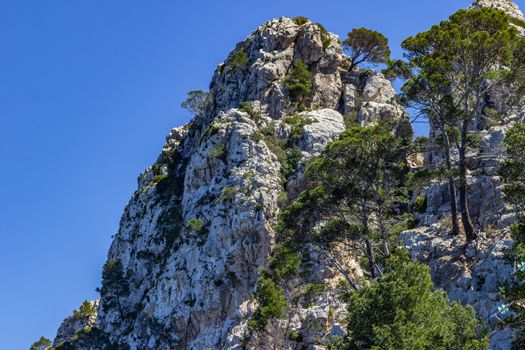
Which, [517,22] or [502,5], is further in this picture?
[502,5]

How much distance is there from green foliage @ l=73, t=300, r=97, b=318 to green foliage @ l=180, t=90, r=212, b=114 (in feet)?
121

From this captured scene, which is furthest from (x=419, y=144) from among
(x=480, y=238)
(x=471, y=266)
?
(x=471, y=266)

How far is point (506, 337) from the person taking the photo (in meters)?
29.9

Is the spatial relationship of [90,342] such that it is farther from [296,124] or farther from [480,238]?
[480,238]

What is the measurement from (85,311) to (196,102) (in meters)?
39.1

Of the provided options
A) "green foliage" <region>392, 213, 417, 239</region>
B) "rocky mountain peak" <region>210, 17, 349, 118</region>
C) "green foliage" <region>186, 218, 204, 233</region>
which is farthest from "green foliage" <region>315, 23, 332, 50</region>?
"green foliage" <region>392, 213, 417, 239</region>

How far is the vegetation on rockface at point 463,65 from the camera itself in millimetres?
38625

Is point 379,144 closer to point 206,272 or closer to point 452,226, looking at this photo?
point 452,226

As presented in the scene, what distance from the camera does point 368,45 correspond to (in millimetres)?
88438

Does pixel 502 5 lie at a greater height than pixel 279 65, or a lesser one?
lesser

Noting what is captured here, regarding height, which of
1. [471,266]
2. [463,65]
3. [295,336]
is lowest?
[471,266]

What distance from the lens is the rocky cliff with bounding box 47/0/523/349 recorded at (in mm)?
43219

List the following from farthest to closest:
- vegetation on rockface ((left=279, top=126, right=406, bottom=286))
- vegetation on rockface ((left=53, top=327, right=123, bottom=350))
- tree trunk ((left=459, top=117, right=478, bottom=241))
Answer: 1. vegetation on rockface ((left=53, top=327, right=123, bottom=350))
2. vegetation on rockface ((left=279, top=126, right=406, bottom=286))
3. tree trunk ((left=459, top=117, right=478, bottom=241))

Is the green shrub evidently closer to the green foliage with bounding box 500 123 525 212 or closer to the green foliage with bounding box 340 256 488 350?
the green foliage with bounding box 340 256 488 350
